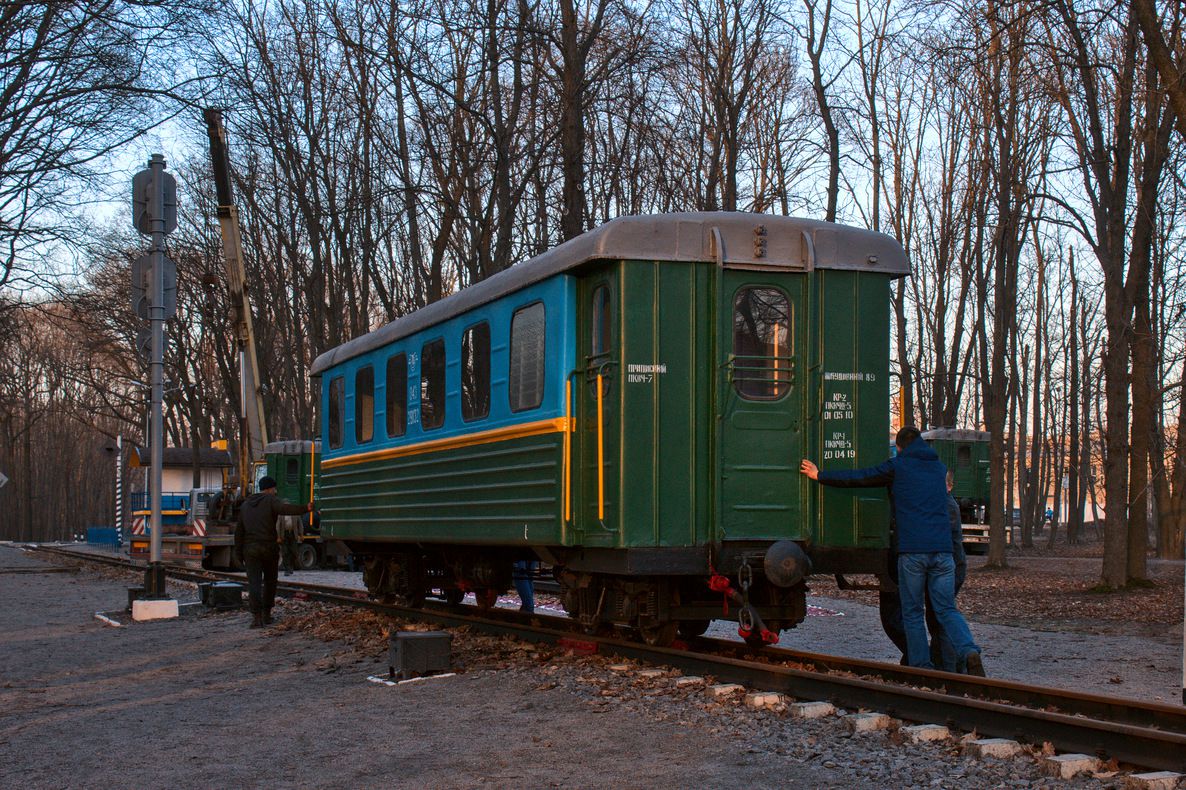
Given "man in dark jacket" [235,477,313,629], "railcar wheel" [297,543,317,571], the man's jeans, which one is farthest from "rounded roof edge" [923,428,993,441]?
the man's jeans

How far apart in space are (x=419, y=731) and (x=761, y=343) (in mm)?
3755

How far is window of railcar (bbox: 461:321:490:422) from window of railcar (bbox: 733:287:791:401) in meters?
2.47

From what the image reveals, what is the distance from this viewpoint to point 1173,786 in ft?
18.4

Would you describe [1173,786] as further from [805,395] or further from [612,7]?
[612,7]

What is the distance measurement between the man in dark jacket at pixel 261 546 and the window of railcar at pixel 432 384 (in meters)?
3.12

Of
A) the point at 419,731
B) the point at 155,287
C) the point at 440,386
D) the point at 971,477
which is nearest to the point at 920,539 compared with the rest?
the point at 419,731

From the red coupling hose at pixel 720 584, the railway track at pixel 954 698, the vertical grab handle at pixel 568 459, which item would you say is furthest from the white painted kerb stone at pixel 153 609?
the red coupling hose at pixel 720 584

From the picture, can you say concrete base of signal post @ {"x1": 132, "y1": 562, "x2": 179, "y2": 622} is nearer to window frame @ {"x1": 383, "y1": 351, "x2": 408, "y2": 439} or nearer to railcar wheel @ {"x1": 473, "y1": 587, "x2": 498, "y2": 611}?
window frame @ {"x1": 383, "y1": 351, "x2": 408, "y2": 439}

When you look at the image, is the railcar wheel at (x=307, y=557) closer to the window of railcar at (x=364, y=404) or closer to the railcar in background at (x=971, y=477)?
the window of railcar at (x=364, y=404)

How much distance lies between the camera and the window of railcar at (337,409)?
1557cm

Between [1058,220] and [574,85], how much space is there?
8.14m

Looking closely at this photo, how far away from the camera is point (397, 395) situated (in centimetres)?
1354

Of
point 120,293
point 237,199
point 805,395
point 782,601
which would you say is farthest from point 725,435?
point 237,199

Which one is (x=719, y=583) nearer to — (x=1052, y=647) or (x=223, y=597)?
(x=1052, y=647)
